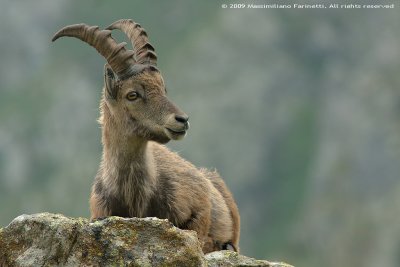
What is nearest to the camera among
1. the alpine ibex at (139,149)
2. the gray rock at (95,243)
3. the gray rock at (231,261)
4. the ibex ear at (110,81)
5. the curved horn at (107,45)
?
the gray rock at (95,243)

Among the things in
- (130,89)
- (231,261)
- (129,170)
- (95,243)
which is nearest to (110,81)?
(130,89)

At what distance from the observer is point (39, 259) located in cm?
1359

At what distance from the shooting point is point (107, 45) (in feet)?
63.4

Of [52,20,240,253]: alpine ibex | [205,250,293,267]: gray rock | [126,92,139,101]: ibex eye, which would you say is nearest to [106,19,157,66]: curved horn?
[52,20,240,253]: alpine ibex

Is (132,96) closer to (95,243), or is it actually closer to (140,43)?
(140,43)

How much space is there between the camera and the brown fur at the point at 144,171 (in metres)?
18.9

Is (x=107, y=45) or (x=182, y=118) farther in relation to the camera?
(x=107, y=45)

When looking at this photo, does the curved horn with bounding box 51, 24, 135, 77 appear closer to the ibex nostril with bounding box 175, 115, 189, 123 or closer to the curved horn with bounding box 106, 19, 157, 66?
the curved horn with bounding box 106, 19, 157, 66

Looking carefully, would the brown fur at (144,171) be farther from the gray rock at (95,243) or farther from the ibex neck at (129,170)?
the gray rock at (95,243)

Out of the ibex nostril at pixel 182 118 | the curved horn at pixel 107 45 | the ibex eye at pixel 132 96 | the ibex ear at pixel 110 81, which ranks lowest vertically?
the ibex nostril at pixel 182 118

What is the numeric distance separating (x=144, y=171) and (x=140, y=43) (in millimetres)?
2698

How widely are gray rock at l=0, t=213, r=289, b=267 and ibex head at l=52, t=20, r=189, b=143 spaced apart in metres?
4.98

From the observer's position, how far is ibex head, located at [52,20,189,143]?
62.2ft

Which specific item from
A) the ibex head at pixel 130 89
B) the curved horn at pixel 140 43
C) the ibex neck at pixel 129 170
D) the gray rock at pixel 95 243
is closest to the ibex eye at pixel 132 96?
the ibex head at pixel 130 89
